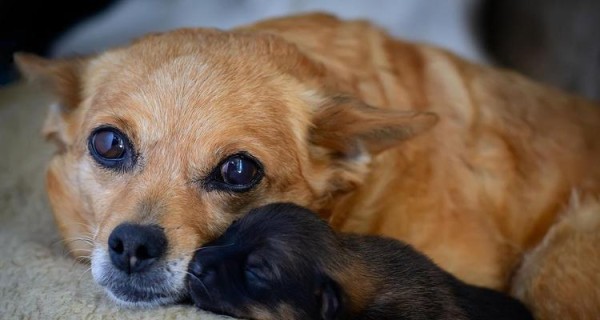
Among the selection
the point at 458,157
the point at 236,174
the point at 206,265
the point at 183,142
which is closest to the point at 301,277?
the point at 206,265

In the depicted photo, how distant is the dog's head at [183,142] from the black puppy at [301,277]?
9cm

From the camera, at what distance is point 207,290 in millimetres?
2367

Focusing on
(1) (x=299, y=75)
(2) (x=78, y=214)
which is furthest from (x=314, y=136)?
(2) (x=78, y=214)

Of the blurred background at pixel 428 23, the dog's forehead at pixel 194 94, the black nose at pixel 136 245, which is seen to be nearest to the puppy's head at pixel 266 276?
the black nose at pixel 136 245

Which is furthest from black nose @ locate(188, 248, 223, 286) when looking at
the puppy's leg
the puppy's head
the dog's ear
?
the puppy's leg

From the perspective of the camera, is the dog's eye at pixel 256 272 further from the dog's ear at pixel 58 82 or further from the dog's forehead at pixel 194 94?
the dog's ear at pixel 58 82

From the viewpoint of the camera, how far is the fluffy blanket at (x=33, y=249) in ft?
7.91

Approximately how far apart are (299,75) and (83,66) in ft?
2.35

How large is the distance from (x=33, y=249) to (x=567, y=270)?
173cm

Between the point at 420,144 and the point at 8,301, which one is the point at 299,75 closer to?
the point at 420,144

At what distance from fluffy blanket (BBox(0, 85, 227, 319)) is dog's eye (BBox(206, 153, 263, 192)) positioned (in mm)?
360

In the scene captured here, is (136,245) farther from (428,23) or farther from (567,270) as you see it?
(428,23)

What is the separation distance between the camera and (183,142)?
8.02ft

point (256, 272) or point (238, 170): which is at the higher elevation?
point (238, 170)
